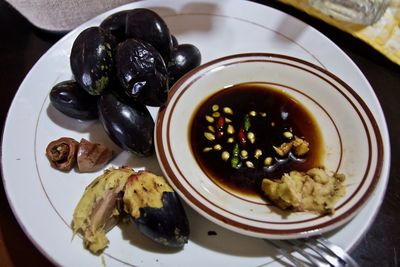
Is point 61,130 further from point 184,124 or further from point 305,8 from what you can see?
point 305,8

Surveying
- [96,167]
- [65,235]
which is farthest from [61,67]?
[65,235]

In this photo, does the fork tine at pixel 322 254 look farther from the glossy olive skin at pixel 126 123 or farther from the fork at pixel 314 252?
the glossy olive skin at pixel 126 123

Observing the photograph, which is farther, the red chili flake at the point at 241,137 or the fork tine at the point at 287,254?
the red chili flake at the point at 241,137

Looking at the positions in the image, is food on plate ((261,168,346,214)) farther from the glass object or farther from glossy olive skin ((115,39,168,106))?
the glass object

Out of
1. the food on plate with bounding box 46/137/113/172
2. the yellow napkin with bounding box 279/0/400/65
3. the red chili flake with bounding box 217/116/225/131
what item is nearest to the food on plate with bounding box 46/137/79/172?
the food on plate with bounding box 46/137/113/172

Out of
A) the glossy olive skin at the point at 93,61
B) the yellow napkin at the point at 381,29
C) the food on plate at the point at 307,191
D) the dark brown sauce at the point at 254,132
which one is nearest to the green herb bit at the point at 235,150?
the dark brown sauce at the point at 254,132
